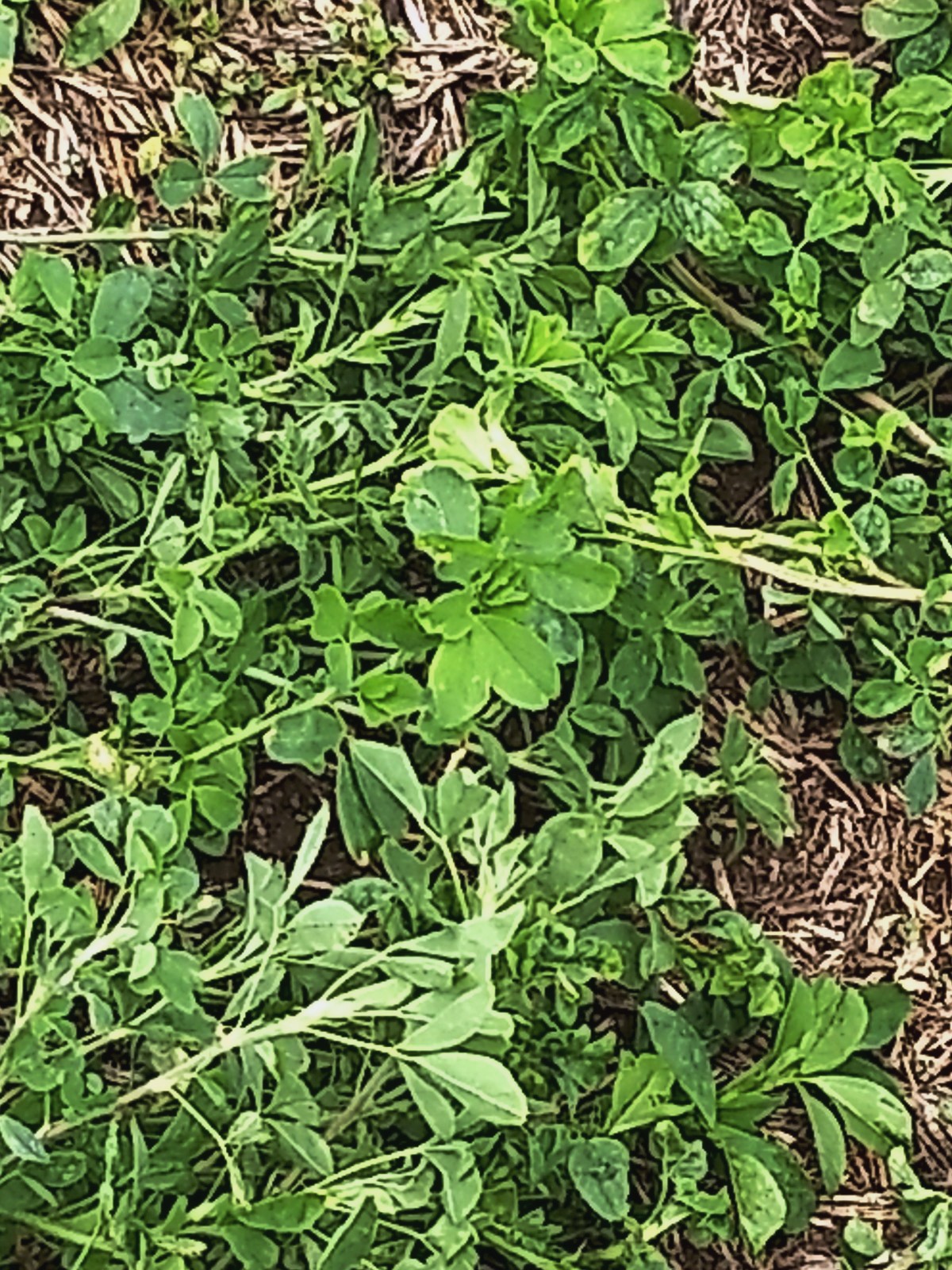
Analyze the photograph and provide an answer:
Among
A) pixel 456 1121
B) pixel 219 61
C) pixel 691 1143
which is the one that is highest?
pixel 219 61

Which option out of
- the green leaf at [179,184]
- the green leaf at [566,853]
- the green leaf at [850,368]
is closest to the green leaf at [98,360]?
the green leaf at [179,184]

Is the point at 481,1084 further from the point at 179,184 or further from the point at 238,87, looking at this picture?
the point at 238,87

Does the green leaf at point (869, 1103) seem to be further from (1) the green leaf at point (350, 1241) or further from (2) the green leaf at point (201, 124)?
(2) the green leaf at point (201, 124)

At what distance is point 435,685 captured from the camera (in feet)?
3.90

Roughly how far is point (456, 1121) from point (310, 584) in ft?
1.47

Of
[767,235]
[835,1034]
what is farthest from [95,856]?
[767,235]

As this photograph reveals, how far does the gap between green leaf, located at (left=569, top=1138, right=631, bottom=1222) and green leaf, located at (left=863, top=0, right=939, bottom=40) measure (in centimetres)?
96

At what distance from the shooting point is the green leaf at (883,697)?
4.58ft

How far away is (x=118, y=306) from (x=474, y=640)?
386mm

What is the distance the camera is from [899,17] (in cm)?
143

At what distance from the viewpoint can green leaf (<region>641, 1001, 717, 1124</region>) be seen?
1.33 meters

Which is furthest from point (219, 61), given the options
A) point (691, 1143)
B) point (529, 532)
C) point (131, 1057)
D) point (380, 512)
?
point (691, 1143)

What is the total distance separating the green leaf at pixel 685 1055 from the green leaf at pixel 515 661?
0.33m

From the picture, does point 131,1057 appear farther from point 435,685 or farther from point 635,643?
point 635,643
